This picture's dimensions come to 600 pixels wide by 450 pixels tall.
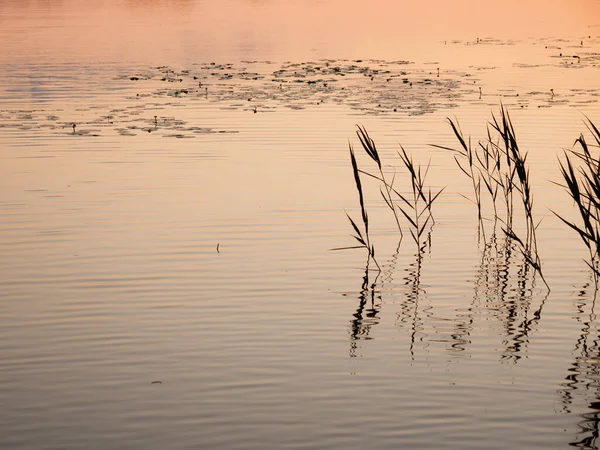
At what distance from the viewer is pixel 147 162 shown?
16.0 metres

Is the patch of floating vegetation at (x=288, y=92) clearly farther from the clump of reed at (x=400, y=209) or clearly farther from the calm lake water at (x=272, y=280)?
the clump of reed at (x=400, y=209)

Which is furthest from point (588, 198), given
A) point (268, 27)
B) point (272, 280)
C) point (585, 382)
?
point (268, 27)

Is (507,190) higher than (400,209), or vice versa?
(507,190)

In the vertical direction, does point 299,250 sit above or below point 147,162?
below

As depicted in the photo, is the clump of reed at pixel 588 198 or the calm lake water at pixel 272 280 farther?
the clump of reed at pixel 588 198

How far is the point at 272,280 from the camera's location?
10250mm

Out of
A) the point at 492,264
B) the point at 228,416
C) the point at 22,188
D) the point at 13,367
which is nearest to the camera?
the point at 228,416

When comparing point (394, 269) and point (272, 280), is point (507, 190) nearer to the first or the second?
point (394, 269)

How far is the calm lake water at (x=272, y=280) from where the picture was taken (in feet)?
23.1

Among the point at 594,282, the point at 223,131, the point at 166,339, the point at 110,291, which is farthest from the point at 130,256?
the point at 223,131

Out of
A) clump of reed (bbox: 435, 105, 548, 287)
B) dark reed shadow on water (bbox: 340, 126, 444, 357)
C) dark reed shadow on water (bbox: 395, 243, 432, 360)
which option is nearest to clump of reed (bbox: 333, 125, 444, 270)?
dark reed shadow on water (bbox: 340, 126, 444, 357)

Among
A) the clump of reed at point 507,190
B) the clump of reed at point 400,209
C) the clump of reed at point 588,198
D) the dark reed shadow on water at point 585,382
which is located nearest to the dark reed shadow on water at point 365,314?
the clump of reed at point 400,209

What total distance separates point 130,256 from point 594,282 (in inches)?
Result: 185

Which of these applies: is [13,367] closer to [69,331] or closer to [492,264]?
[69,331]
